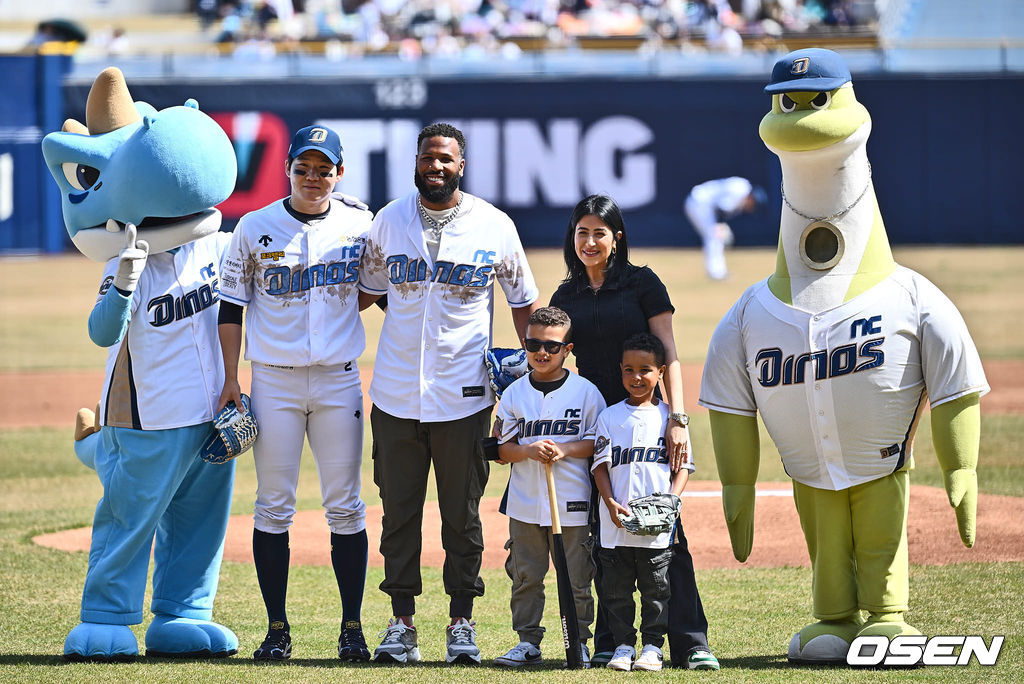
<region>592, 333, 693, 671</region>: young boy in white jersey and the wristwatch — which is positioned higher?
the wristwatch

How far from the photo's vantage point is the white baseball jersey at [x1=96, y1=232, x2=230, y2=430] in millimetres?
4891

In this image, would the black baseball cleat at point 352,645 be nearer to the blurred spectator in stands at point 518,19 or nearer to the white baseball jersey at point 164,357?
the white baseball jersey at point 164,357

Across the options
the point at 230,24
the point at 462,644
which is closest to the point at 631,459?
the point at 462,644

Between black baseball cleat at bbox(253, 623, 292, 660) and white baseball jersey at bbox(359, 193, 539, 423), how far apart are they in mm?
942

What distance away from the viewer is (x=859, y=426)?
14.8ft

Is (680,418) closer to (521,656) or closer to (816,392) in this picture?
(816,392)

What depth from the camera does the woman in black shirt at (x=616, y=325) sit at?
14.9 ft

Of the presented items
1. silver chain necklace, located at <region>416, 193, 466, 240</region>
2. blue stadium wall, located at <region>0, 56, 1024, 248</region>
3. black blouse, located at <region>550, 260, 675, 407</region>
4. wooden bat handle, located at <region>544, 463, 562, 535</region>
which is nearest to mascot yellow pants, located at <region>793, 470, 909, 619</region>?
black blouse, located at <region>550, 260, 675, 407</region>

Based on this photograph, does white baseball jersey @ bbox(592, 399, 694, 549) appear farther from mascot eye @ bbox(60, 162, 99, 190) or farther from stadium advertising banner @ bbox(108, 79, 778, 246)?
stadium advertising banner @ bbox(108, 79, 778, 246)

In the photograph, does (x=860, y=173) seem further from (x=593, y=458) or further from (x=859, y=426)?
(x=593, y=458)

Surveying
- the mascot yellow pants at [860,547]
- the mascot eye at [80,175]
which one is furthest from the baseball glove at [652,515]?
the mascot eye at [80,175]

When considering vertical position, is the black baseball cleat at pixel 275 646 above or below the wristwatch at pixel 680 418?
below

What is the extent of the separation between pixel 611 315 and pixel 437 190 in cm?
81

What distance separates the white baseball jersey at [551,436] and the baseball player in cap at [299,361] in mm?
654
